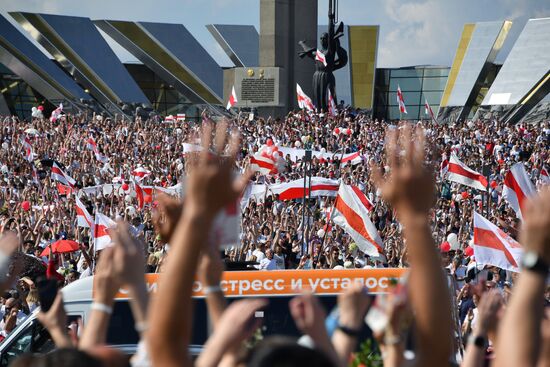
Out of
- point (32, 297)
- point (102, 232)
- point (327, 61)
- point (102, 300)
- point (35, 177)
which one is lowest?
→ point (102, 300)

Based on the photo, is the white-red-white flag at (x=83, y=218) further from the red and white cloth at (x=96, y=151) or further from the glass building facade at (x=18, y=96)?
the glass building facade at (x=18, y=96)

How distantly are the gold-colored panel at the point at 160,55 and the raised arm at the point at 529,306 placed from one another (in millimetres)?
55801

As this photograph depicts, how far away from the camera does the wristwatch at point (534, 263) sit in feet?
7.65

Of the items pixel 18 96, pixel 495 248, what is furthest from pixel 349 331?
pixel 18 96

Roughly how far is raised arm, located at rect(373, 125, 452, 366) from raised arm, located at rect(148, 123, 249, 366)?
40 centimetres

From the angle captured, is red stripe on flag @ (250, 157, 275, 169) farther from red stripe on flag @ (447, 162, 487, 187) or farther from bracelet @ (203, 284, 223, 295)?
bracelet @ (203, 284, 223, 295)

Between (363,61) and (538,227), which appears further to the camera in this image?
(363,61)

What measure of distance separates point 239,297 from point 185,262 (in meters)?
5.76

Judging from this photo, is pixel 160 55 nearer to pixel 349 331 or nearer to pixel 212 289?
pixel 212 289

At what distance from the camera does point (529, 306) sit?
2332mm

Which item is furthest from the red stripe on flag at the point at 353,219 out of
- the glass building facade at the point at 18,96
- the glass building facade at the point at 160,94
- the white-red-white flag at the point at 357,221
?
the glass building facade at the point at 160,94

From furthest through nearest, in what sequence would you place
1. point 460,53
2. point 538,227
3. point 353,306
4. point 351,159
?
point 460,53
point 351,159
point 353,306
point 538,227

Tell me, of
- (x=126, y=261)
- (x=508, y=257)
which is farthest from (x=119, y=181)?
(x=126, y=261)

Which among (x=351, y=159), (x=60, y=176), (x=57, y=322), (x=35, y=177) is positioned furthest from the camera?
(x=35, y=177)
